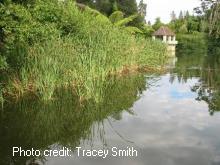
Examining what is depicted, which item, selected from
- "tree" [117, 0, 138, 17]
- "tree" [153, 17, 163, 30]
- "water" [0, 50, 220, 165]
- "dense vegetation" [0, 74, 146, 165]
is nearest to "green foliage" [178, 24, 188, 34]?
"tree" [153, 17, 163, 30]

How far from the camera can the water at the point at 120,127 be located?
17.7 ft

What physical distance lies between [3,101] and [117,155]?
385cm

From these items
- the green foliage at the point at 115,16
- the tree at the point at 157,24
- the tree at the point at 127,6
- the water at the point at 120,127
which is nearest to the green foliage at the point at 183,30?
the tree at the point at 157,24

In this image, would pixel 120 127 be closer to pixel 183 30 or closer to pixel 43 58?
pixel 43 58

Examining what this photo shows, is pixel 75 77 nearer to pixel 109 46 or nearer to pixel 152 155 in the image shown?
pixel 109 46

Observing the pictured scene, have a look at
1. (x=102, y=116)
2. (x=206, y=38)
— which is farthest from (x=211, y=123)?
(x=206, y=38)

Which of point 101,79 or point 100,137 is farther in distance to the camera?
point 101,79

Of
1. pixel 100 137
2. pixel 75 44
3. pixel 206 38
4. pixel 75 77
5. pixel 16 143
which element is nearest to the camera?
pixel 16 143

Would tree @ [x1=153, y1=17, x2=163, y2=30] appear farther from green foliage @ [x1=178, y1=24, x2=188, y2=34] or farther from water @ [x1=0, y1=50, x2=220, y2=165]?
water @ [x1=0, y1=50, x2=220, y2=165]

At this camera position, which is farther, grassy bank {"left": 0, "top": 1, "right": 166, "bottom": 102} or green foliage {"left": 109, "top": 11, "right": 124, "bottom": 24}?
green foliage {"left": 109, "top": 11, "right": 124, "bottom": 24}

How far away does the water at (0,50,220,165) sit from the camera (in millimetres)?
5395

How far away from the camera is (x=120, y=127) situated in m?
7.09

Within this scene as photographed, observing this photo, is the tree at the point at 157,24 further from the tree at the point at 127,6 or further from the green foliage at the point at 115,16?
the green foliage at the point at 115,16

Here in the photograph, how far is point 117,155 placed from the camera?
215 inches
